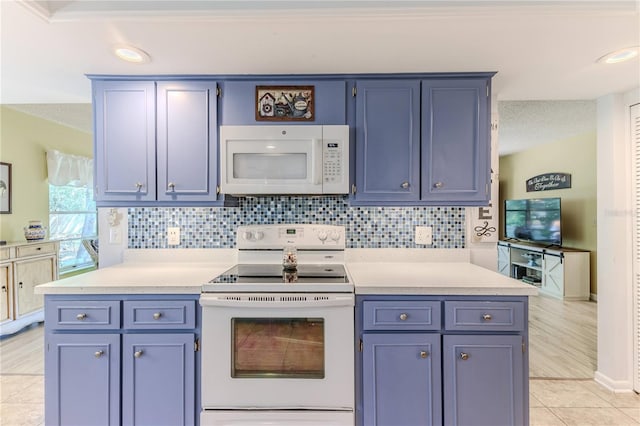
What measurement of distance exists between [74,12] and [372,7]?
1285 millimetres

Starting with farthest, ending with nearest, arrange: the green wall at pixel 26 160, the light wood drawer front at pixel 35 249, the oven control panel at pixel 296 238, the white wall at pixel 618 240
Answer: the green wall at pixel 26 160, the light wood drawer front at pixel 35 249, the white wall at pixel 618 240, the oven control panel at pixel 296 238

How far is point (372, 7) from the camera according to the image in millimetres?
1381

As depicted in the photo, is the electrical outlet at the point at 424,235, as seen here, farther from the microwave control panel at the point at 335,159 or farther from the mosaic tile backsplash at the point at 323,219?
the microwave control panel at the point at 335,159

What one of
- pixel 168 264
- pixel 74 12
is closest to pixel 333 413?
pixel 168 264

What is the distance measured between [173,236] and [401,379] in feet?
5.57

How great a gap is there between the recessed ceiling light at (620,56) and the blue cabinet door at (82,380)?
9.69 feet

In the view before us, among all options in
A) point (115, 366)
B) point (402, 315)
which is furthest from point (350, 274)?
point (115, 366)

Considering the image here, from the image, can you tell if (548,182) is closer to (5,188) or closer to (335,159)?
(335,159)

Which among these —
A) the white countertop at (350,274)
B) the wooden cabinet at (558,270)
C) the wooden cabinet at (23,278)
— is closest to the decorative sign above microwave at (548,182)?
the wooden cabinet at (558,270)

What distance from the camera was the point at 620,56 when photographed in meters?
1.71

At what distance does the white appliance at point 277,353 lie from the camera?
165 centimetres

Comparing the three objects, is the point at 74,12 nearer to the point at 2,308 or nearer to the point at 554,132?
the point at 2,308

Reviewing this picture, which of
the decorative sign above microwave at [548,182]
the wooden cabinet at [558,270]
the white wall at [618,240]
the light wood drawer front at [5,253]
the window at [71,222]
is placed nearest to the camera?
the white wall at [618,240]

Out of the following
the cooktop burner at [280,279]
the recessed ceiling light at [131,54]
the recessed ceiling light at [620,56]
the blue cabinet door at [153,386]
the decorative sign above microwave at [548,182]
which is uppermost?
the recessed ceiling light at [131,54]
